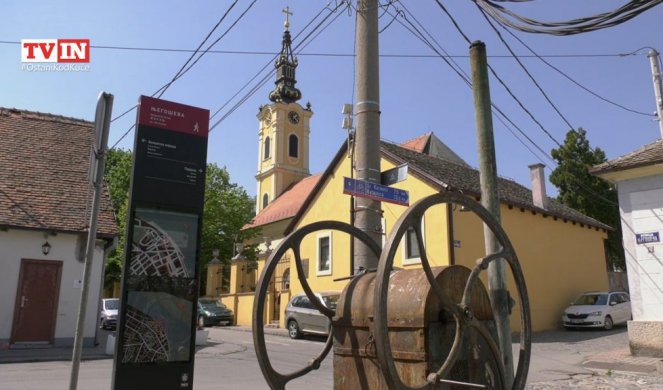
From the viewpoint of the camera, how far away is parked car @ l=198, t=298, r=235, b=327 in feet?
90.7

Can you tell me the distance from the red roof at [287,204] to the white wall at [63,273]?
2470 cm

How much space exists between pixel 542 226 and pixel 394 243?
21.5 metres

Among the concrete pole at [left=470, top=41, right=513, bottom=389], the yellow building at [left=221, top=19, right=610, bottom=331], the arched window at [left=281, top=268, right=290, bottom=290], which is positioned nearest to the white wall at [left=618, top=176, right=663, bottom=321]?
the yellow building at [left=221, top=19, right=610, bottom=331]

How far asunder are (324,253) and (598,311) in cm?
1150

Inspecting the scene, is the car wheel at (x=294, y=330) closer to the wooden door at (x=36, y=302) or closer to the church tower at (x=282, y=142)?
the wooden door at (x=36, y=302)

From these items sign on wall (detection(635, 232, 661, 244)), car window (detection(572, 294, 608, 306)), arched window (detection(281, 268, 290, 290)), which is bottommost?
car window (detection(572, 294, 608, 306))

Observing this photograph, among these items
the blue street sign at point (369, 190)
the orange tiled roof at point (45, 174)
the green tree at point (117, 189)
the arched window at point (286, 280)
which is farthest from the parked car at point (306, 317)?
the green tree at point (117, 189)

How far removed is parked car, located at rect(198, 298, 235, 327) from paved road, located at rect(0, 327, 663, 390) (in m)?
11.2

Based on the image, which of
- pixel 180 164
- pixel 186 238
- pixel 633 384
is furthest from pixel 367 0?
pixel 633 384

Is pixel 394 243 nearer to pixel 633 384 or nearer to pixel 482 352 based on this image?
pixel 482 352

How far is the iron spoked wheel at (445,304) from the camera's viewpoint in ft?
11.1

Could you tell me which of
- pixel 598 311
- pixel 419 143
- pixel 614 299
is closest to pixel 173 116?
pixel 598 311

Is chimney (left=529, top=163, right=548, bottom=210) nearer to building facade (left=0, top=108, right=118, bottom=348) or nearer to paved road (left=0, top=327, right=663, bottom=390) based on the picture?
paved road (left=0, top=327, right=663, bottom=390)

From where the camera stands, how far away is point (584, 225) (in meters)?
25.7
